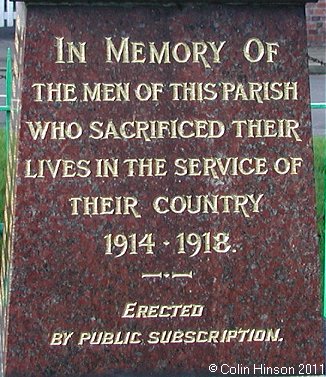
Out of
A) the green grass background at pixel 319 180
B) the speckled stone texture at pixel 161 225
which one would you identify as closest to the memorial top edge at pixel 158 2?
the speckled stone texture at pixel 161 225

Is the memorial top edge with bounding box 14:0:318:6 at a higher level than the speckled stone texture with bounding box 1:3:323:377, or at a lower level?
higher

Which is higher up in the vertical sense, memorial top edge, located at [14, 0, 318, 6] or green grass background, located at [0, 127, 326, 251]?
memorial top edge, located at [14, 0, 318, 6]

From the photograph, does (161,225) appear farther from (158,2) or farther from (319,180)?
(319,180)

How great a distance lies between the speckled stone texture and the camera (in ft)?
13.7

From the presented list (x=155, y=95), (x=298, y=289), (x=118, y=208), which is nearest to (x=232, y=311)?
(x=298, y=289)

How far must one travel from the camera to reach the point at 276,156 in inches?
169

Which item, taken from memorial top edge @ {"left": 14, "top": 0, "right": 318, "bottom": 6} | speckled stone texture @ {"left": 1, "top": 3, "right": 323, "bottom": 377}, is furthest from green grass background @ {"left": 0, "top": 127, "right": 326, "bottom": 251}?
memorial top edge @ {"left": 14, "top": 0, "right": 318, "bottom": 6}

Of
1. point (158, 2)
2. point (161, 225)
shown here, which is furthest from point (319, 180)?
point (158, 2)

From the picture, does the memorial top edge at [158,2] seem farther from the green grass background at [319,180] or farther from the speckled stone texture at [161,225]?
the green grass background at [319,180]

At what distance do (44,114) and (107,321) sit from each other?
76 cm

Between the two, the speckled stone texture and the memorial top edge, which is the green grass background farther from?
the memorial top edge

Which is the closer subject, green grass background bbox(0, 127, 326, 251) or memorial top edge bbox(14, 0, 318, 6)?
memorial top edge bbox(14, 0, 318, 6)

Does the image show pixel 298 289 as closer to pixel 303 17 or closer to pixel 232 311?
pixel 232 311

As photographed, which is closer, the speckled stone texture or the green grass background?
the speckled stone texture
